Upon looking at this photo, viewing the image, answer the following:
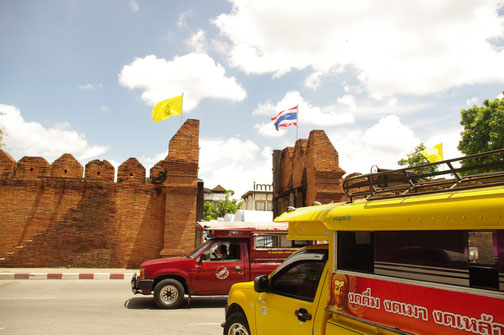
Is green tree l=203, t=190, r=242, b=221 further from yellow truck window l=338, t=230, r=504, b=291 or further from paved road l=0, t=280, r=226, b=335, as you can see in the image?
yellow truck window l=338, t=230, r=504, b=291

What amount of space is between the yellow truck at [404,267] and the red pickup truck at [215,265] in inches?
183

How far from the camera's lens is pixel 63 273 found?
12.8 metres

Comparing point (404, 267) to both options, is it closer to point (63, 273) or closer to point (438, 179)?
point (438, 179)

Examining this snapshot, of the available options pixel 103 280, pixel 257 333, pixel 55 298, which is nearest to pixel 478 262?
pixel 257 333

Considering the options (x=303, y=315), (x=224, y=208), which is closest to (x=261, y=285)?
(x=303, y=315)

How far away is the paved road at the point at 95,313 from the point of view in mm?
6227

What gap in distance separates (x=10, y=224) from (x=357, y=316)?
52.2ft

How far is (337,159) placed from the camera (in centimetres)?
1562

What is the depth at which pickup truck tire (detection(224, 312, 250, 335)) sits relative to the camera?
4.34 meters

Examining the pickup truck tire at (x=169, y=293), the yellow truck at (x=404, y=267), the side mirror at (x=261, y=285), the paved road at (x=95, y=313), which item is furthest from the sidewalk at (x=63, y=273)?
the yellow truck at (x=404, y=267)

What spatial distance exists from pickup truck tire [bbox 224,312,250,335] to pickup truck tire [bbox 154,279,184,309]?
3.85 m

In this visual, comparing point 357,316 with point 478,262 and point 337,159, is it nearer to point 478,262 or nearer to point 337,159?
point 478,262

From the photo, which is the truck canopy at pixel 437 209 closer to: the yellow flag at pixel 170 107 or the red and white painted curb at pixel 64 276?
the red and white painted curb at pixel 64 276

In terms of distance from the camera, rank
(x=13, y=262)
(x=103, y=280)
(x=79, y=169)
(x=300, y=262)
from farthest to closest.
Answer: (x=79, y=169)
(x=13, y=262)
(x=103, y=280)
(x=300, y=262)
